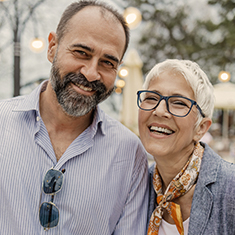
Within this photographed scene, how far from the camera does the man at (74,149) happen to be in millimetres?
1677

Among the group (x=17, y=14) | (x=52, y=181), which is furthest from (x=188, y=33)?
(x=52, y=181)

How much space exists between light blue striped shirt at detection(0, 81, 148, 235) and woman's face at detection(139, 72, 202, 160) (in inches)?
9.8

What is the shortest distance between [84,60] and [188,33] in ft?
45.5

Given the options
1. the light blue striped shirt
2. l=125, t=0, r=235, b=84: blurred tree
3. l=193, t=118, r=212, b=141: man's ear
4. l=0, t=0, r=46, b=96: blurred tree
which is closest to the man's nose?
the light blue striped shirt

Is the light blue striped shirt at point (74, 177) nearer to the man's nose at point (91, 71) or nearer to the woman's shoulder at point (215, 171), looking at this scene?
the man's nose at point (91, 71)

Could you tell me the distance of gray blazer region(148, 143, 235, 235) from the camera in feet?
5.37

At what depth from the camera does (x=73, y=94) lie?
71.2 inches

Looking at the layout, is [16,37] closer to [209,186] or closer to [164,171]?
[164,171]

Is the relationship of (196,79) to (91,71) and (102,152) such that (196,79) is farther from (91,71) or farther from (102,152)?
(102,152)

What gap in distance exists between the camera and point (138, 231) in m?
1.93

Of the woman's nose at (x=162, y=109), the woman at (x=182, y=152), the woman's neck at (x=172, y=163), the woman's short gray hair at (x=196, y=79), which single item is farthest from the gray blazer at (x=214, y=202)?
the woman's nose at (x=162, y=109)

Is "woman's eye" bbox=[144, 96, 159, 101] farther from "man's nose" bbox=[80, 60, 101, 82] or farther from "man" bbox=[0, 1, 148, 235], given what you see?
"man's nose" bbox=[80, 60, 101, 82]

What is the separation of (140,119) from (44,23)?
6.22 metres

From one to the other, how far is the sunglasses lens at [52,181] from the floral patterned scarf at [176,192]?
73 centimetres
